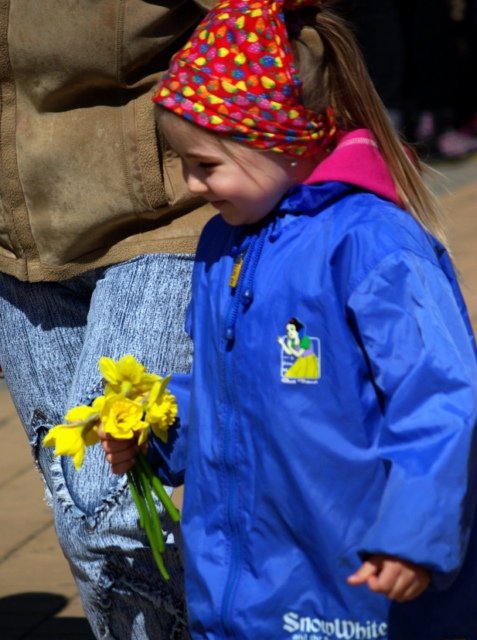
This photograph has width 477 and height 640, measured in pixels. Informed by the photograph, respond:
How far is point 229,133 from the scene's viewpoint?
233cm

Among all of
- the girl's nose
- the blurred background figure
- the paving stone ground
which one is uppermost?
the girl's nose

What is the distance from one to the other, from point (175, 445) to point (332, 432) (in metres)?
0.48

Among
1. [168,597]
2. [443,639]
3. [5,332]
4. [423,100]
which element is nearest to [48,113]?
[5,332]

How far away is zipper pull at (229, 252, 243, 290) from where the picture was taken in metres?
2.39

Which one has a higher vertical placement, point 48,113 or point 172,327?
point 48,113

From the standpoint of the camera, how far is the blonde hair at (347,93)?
7.89ft

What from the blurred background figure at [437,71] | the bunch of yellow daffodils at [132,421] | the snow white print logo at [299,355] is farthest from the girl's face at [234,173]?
the blurred background figure at [437,71]

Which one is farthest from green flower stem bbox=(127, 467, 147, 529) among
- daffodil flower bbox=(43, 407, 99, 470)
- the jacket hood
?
the jacket hood

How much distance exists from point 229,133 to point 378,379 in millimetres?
481

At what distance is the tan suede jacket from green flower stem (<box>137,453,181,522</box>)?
0.53 meters

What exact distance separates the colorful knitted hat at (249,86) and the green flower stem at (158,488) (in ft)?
2.06

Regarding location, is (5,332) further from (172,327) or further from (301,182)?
(301,182)

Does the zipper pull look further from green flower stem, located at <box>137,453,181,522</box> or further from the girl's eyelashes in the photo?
green flower stem, located at <box>137,453,181,522</box>

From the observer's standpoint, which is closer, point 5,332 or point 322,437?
point 322,437
